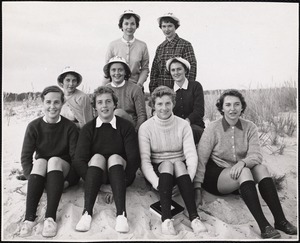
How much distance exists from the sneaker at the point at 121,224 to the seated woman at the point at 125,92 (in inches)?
46.1

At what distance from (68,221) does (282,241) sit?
1.84m

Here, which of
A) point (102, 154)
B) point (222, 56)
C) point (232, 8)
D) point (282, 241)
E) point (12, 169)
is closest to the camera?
point (282, 241)

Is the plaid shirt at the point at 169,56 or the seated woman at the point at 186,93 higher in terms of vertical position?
the plaid shirt at the point at 169,56

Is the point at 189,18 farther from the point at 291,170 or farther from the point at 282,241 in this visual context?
the point at 282,241

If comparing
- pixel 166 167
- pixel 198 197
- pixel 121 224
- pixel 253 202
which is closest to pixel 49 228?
pixel 121 224

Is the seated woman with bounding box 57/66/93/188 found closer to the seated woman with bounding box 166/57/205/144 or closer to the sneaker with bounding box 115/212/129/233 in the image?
the seated woman with bounding box 166/57/205/144

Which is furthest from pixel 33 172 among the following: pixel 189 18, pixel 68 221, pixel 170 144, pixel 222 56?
pixel 222 56

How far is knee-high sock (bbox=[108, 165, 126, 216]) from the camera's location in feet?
8.31

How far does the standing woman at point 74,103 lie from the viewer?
3.29 meters

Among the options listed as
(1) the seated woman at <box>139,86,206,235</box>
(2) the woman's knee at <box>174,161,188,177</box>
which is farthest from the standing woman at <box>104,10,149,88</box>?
(2) the woman's knee at <box>174,161,188,177</box>

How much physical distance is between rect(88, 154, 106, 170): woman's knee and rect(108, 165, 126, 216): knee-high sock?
0.30ft

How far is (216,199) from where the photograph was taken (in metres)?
2.91

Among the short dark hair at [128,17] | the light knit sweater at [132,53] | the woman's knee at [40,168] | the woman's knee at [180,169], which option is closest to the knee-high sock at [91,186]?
the woman's knee at [40,168]

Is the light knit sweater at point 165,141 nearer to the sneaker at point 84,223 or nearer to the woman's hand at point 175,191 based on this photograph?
the woman's hand at point 175,191
